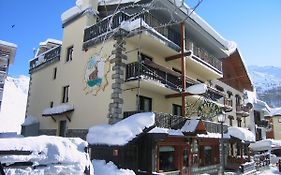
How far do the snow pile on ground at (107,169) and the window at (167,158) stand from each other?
337cm

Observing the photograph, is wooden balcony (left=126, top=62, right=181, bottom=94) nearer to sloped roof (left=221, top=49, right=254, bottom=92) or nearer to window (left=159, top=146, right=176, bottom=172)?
window (left=159, top=146, right=176, bottom=172)

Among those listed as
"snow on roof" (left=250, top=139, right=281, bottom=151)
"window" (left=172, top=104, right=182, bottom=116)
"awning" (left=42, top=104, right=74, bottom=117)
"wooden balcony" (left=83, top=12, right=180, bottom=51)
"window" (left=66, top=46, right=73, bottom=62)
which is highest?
"wooden balcony" (left=83, top=12, right=180, bottom=51)

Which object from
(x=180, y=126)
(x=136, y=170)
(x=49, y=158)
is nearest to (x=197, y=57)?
(x=180, y=126)

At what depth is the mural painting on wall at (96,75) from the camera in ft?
56.1

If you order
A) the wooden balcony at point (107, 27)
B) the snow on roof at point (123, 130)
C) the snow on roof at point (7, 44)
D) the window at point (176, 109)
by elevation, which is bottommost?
the snow on roof at point (123, 130)

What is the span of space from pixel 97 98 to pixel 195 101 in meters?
10.4

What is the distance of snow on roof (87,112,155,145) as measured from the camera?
45.9ft

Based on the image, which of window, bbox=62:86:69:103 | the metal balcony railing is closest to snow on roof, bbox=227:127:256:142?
the metal balcony railing

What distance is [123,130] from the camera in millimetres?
14266

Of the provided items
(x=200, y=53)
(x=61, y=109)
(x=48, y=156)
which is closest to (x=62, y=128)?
(x=61, y=109)

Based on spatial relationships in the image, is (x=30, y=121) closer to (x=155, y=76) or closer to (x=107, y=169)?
(x=107, y=169)

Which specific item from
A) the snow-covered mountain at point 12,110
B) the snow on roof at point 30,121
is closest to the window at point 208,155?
the snow on roof at point 30,121

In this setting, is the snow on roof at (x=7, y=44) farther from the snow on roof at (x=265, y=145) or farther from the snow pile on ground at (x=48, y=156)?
the snow on roof at (x=265, y=145)

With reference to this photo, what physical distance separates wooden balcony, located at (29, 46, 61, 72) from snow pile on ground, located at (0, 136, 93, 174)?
15.7 metres
